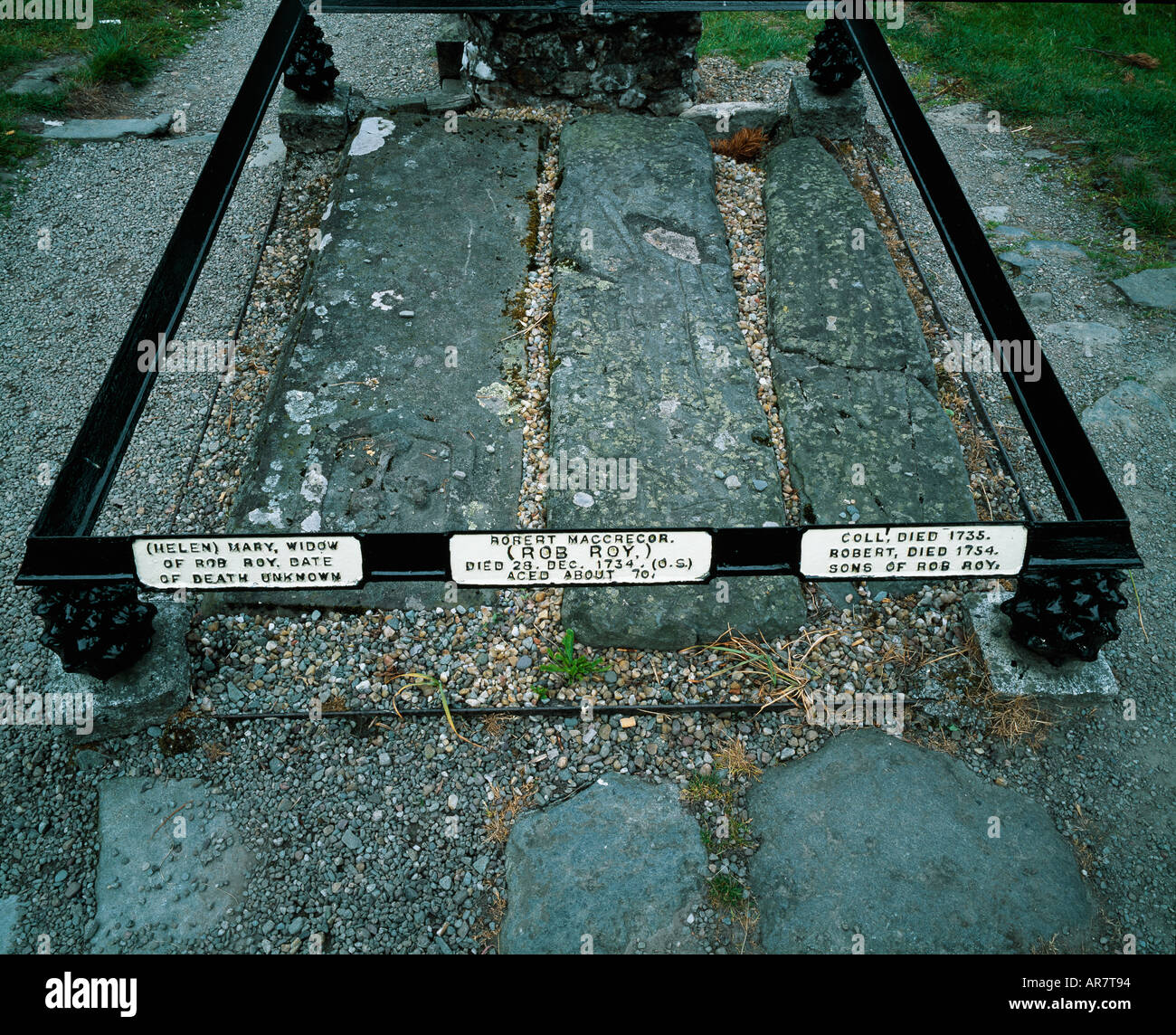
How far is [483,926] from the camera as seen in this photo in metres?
2.97

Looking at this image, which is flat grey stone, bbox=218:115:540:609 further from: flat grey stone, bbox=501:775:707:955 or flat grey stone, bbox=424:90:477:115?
flat grey stone, bbox=501:775:707:955

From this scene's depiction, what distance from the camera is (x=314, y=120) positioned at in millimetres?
6305

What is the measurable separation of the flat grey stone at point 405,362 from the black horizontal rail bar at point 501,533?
2.33ft

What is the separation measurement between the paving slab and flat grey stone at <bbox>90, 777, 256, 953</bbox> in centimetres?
254

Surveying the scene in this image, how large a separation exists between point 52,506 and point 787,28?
8073 mm

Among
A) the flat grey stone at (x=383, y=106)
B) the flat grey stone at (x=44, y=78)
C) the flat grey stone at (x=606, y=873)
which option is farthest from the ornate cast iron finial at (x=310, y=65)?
the flat grey stone at (x=606, y=873)

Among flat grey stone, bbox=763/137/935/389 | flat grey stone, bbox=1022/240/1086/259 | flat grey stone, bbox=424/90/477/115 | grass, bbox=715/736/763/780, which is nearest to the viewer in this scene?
grass, bbox=715/736/763/780

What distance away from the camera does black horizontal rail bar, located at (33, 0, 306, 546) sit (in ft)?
9.70

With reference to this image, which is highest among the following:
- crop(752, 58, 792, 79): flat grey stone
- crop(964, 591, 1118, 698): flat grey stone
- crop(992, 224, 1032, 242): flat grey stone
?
crop(752, 58, 792, 79): flat grey stone

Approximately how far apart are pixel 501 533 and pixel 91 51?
7.54 meters

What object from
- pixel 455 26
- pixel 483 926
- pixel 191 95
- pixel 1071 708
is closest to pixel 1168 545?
pixel 1071 708

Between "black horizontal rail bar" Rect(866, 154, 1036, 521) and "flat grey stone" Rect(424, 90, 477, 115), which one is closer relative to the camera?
"black horizontal rail bar" Rect(866, 154, 1036, 521)

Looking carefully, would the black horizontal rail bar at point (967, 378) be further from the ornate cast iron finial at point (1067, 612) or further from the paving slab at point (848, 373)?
the ornate cast iron finial at point (1067, 612)

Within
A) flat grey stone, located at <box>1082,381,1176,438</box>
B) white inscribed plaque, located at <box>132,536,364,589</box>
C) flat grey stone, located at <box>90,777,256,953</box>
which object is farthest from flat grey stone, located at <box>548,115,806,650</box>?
flat grey stone, located at <box>1082,381,1176,438</box>
